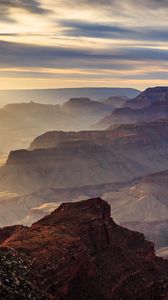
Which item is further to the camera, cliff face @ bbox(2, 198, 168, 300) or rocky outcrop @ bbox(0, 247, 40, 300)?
cliff face @ bbox(2, 198, 168, 300)

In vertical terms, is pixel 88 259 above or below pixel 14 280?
below

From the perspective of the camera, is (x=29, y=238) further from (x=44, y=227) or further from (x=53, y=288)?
(x=53, y=288)

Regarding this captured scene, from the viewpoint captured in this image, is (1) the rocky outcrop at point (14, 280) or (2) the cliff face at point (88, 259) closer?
(1) the rocky outcrop at point (14, 280)

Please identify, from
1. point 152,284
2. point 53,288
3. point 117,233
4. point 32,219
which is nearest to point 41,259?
point 53,288

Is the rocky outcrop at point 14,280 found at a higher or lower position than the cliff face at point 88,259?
higher

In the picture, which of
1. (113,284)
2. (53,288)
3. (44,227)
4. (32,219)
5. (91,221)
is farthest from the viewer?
(32,219)

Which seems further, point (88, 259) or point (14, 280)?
point (88, 259)

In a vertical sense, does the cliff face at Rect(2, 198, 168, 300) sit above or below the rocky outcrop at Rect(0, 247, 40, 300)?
below

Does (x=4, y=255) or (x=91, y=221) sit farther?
(x=91, y=221)
